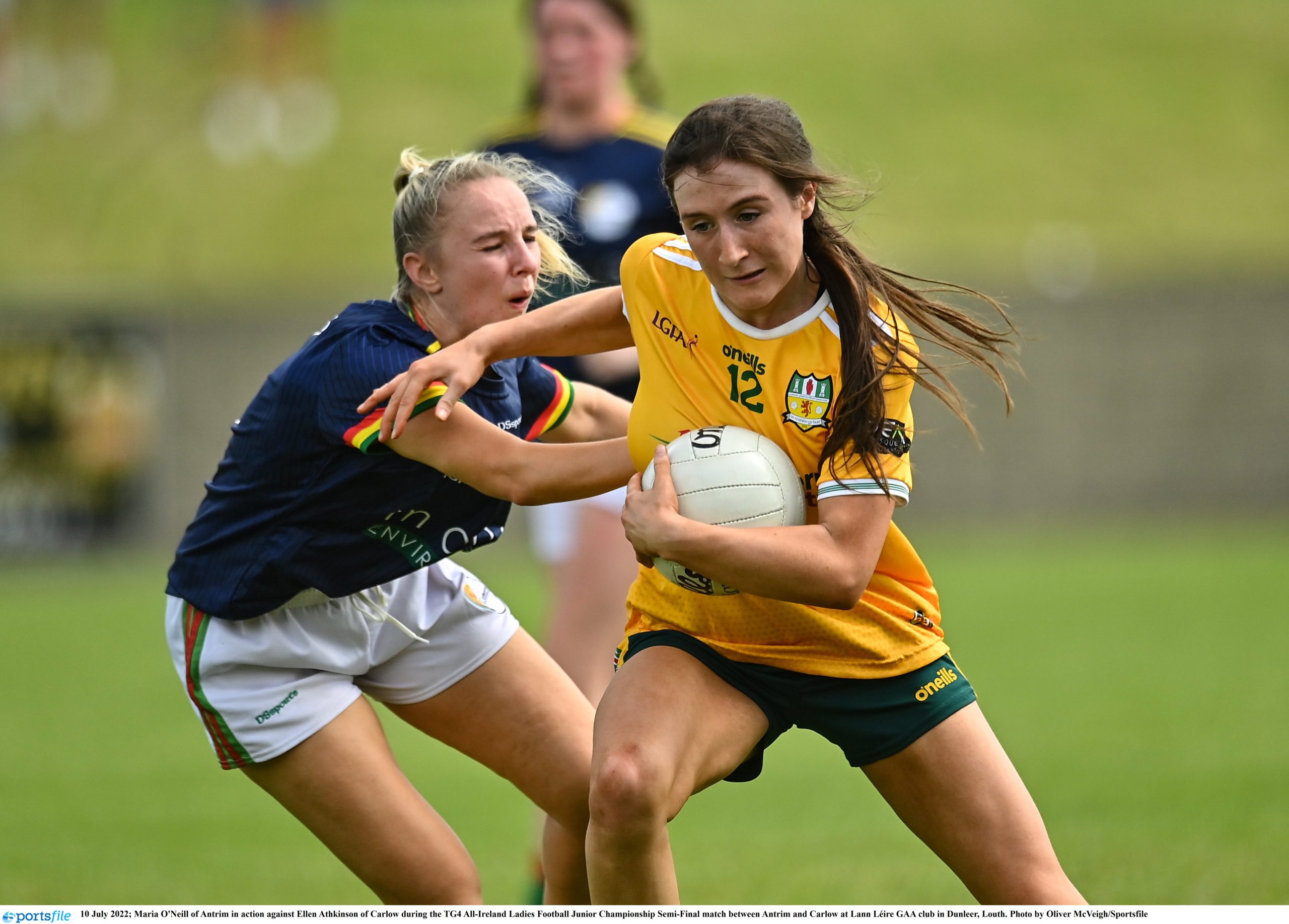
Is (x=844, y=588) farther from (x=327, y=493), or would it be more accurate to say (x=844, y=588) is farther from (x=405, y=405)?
(x=327, y=493)

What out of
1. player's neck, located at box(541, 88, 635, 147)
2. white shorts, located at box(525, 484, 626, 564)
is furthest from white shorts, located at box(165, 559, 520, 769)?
player's neck, located at box(541, 88, 635, 147)

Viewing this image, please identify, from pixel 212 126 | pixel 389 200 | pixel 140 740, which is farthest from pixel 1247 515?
pixel 212 126

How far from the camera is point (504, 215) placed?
3.66 metres

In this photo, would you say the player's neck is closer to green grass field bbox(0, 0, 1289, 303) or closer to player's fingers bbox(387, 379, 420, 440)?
player's fingers bbox(387, 379, 420, 440)

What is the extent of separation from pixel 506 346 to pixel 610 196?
2.11 meters

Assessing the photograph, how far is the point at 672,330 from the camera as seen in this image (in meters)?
3.49

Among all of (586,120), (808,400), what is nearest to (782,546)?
(808,400)

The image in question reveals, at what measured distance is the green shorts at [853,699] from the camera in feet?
10.9

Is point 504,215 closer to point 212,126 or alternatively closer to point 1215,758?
point 1215,758

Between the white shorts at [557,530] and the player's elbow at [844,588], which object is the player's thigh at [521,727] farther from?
the white shorts at [557,530]

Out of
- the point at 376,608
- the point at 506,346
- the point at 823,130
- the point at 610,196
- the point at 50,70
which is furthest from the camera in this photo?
the point at 50,70

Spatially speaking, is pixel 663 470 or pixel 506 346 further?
pixel 506 346

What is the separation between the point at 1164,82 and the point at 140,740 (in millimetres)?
25117

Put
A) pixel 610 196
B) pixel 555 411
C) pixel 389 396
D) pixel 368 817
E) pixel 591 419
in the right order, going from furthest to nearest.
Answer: pixel 610 196 → pixel 591 419 → pixel 555 411 → pixel 368 817 → pixel 389 396
